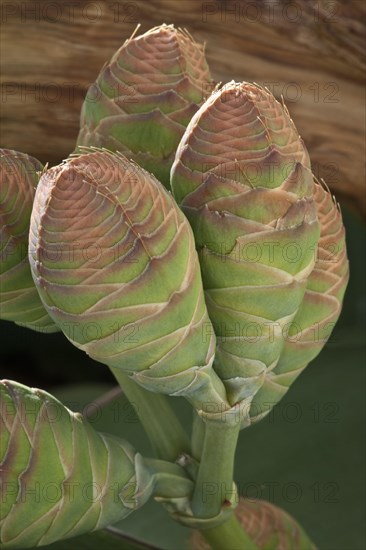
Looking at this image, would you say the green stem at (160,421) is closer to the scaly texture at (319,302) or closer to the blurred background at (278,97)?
the scaly texture at (319,302)

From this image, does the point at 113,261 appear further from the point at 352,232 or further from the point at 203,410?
the point at 352,232

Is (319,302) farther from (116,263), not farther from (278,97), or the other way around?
(278,97)

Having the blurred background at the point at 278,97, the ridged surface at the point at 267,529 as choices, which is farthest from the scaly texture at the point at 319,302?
the blurred background at the point at 278,97

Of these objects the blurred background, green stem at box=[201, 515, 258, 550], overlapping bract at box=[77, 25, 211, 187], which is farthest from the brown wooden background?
green stem at box=[201, 515, 258, 550]

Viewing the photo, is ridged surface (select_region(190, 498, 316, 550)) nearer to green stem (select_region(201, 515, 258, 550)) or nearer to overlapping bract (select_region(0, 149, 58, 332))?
green stem (select_region(201, 515, 258, 550))

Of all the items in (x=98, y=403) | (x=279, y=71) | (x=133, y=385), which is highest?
(x=279, y=71)

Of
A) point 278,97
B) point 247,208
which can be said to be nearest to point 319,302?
point 247,208

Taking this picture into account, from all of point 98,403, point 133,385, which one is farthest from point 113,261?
point 98,403
